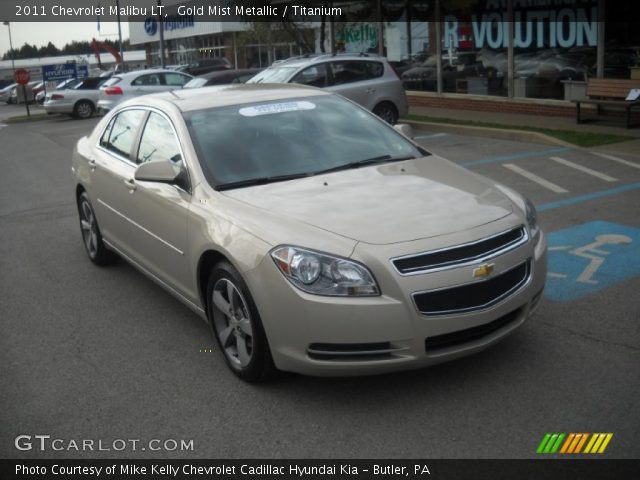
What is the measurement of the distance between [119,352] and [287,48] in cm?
3699

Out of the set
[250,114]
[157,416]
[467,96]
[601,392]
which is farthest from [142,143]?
[467,96]

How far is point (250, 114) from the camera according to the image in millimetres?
5293

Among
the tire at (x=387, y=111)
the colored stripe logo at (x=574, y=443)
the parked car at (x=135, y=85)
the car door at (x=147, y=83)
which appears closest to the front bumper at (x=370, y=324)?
the colored stripe logo at (x=574, y=443)

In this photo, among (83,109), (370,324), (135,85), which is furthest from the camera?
(83,109)

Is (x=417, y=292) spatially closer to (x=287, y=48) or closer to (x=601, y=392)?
(x=601, y=392)

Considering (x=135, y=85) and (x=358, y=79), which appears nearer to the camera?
(x=358, y=79)

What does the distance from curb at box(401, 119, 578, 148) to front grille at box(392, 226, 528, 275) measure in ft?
28.4

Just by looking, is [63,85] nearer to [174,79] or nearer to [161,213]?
[174,79]

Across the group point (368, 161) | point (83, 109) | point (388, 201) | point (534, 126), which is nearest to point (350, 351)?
point (388, 201)

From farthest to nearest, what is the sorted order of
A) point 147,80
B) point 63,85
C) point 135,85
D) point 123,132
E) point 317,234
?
point 63,85
point 147,80
point 135,85
point 123,132
point 317,234

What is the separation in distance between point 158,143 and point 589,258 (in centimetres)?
359

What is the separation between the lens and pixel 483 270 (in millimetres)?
3844
